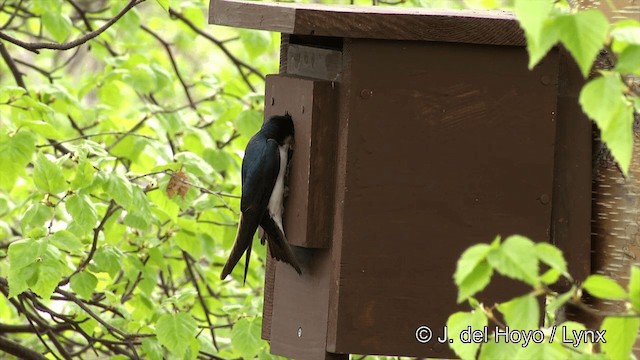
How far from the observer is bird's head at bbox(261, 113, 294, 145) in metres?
2.21

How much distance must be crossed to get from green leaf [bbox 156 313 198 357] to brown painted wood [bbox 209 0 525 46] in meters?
0.92

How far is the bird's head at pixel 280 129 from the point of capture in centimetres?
221

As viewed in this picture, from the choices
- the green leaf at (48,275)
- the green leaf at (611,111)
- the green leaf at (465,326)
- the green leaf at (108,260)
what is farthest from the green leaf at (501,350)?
the green leaf at (108,260)

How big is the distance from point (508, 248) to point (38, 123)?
1.79 m

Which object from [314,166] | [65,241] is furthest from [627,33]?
[65,241]

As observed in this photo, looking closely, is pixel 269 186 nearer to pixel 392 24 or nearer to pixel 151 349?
pixel 392 24

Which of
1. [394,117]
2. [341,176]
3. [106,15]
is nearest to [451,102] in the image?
[394,117]

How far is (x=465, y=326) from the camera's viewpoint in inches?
51.6

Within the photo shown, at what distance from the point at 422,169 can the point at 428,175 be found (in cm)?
2

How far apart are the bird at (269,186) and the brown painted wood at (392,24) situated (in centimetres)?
24

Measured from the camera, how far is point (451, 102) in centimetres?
209

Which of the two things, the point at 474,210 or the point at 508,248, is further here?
the point at 474,210

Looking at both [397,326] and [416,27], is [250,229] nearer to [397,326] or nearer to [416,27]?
[397,326]

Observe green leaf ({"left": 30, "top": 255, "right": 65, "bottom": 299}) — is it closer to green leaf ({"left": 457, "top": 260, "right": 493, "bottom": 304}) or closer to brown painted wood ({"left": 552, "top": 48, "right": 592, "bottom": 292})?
brown painted wood ({"left": 552, "top": 48, "right": 592, "bottom": 292})
